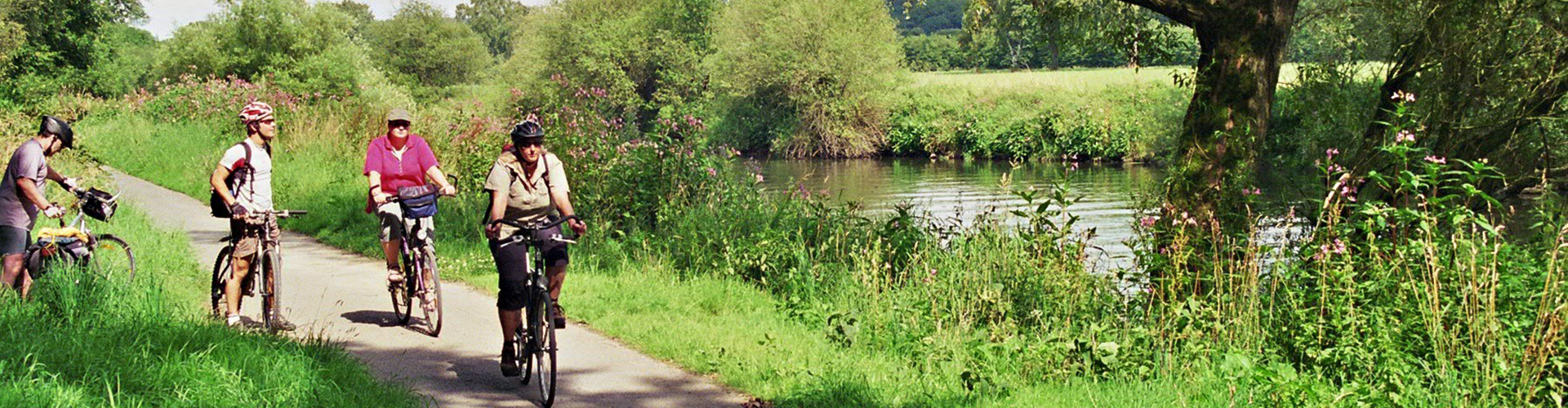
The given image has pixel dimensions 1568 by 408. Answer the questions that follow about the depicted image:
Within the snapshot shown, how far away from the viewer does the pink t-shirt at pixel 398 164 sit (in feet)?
31.1

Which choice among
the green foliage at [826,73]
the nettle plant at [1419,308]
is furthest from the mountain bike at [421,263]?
the green foliage at [826,73]

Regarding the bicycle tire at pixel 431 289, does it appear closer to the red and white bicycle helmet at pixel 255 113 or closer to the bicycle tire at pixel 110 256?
the red and white bicycle helmet at pixel 255 113

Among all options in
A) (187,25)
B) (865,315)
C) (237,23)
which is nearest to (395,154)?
(865,315)

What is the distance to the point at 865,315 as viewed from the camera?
8.98 metres

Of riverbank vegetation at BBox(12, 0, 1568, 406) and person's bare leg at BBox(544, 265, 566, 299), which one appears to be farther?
person's bare leg at BBox(544, 265, 566, 299)

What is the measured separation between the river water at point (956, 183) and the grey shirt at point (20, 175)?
1310 centimetres

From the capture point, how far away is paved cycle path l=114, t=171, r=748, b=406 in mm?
7195

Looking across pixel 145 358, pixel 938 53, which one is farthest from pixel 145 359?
pixel 938 53

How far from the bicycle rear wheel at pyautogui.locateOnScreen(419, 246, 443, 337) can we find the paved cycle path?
0.11m

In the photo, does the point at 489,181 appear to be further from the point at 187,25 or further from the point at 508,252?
the point at 187,25

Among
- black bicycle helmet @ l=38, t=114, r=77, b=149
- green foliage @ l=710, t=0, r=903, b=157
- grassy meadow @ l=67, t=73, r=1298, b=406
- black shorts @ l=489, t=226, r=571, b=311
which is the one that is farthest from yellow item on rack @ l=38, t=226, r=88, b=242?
green foliage @ l=710, t=0, r=903, b=157

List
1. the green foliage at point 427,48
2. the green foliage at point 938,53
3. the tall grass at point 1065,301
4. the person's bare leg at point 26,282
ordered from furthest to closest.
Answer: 1. the green foliage at point 938,53
2. the green foliage at point 427,48
3. the person's bare leg at point 26,282
4. the tall grass at point 1065,301

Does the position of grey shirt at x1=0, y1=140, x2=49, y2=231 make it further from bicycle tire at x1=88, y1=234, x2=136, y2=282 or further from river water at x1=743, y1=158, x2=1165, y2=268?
river water at x1=743, y1=158, x2=1165, y2=268

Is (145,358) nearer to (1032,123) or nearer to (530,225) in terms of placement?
(530,225)
